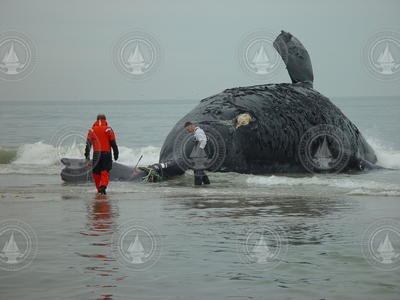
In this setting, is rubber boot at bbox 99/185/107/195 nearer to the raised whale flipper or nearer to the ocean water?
the ocean water

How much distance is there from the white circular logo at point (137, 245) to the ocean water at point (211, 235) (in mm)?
62

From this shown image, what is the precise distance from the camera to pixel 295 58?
801 inches

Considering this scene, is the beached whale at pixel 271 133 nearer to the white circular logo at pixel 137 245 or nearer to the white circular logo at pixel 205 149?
the white circular logo at pixel 205 149

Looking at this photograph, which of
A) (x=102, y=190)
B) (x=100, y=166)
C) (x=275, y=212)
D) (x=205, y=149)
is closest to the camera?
(x=275, y=212)

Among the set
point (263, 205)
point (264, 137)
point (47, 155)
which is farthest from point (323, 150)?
point (47, 155)

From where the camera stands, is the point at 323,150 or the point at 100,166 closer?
the point at 100,166

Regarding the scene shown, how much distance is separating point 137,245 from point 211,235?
1110 millimetres

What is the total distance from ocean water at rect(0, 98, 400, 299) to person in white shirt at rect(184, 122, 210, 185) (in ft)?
0.93

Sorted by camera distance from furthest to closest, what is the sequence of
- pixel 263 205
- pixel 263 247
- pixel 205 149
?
pixel 205 149
pixel 263 205
pixel 263 247

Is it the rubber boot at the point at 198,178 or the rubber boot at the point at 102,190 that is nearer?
the rubber boot at the point at 102,190

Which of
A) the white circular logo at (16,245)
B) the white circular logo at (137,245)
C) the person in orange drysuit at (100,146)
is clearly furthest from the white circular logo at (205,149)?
the white circular logo at (16,245)

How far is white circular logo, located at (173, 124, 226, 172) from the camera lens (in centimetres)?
1631

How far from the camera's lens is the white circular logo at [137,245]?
8391 millimetres

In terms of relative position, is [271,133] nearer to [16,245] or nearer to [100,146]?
[100,146]
